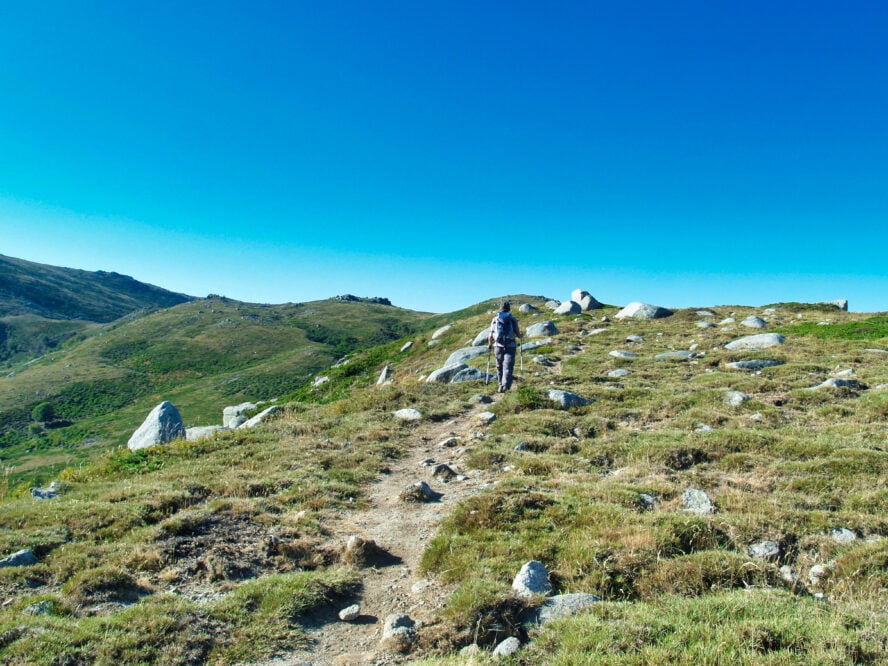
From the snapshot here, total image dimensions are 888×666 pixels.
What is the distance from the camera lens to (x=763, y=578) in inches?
240

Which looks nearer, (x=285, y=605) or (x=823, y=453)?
(x=285, y=605)

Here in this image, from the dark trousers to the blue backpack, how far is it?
30 cm

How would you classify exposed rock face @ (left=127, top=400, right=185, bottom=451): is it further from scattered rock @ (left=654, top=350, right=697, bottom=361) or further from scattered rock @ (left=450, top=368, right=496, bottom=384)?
scattered rock @ (left=654, top=350, right=697, bottom=361)

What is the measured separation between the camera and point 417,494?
396 inches

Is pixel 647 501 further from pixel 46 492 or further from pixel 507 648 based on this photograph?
pixel 46 492

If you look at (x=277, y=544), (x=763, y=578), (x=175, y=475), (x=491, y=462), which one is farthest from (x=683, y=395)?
(x=175, y=475)

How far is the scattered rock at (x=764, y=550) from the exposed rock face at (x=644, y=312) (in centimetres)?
3835

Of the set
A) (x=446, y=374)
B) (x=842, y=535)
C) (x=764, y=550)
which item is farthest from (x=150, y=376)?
(x=842, y=535)

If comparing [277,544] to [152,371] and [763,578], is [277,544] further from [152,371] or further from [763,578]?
[152,371]

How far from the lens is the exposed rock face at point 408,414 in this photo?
17125 millimetres

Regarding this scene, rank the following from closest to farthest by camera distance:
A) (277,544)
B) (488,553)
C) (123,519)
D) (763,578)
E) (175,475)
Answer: (763,578) < (488,553) < (277,544) < (123,519) < (175,475)

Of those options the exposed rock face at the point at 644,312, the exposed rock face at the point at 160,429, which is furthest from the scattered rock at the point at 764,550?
the exposed rock face at the point at 644,312

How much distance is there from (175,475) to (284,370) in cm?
11534

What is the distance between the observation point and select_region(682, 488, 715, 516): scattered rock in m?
8.34
